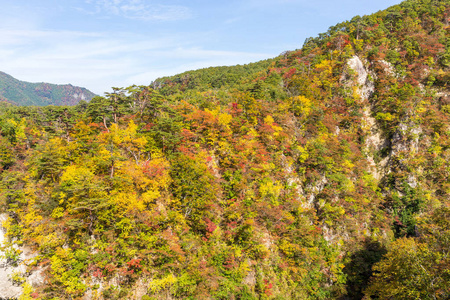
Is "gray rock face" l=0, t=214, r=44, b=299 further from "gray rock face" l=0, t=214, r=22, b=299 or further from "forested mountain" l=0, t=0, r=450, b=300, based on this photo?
"forested mountain" l=0, t=0, r=450, b=300

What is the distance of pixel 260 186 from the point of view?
28.3 m

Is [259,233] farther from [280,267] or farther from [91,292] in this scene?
[91,292]

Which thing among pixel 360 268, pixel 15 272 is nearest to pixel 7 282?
pixel 15 272

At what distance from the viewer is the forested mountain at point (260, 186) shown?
18.3 metres

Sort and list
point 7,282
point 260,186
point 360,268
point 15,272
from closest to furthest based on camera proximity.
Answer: point 7,282
point 15,272
point 260,186
point 360,268

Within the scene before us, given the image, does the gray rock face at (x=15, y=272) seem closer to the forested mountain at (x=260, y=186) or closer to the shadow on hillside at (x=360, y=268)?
the forested mountain at (x=260, y=186)

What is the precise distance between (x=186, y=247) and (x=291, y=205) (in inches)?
653

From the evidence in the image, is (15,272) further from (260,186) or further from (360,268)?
(360,268)

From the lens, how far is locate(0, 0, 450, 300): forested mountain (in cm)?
1834

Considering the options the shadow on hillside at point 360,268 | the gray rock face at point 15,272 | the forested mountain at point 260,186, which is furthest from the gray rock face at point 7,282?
the shadow on hillside at point 360,268

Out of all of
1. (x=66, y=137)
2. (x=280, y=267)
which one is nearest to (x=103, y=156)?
(x=66, y=137)

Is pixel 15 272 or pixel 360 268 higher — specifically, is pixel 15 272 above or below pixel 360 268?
above

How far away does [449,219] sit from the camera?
1888 centimetres

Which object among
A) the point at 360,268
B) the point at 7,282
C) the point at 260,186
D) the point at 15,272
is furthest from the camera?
the point at 360,268
